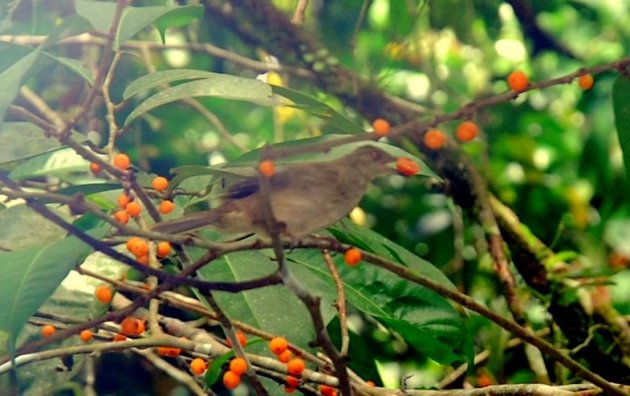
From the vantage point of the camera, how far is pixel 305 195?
5.58 ft

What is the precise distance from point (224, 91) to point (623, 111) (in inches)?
26.2

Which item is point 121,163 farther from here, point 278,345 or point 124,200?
point 278,345

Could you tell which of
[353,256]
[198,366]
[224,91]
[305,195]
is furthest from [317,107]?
[198,366]

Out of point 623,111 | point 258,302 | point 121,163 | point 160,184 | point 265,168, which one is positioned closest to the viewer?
point 265,168

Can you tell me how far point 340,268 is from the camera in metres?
1.73

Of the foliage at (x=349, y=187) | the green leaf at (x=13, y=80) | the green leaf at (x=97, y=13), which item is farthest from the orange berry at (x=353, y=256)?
the green leaf at (x=97, y=13)

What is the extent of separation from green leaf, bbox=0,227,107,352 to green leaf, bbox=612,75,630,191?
858 millimetres

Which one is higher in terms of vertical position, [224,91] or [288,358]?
[224,91]

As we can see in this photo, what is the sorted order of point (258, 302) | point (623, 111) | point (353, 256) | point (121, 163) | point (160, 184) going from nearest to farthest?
point (353, 256)
point (121, 163)
point (160, 184)
point (623, 111)
point (258, 302)

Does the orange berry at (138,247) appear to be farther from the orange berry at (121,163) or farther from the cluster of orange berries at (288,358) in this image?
the cluster of orange berries at (288,358)

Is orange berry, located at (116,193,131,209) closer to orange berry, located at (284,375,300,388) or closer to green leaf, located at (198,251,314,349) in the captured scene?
green leaf, located at (198,251,314,349)

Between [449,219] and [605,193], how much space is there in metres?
0.47

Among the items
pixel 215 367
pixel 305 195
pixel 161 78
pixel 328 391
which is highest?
pixel 161 78

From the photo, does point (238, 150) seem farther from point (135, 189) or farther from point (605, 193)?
point (135, 189)
